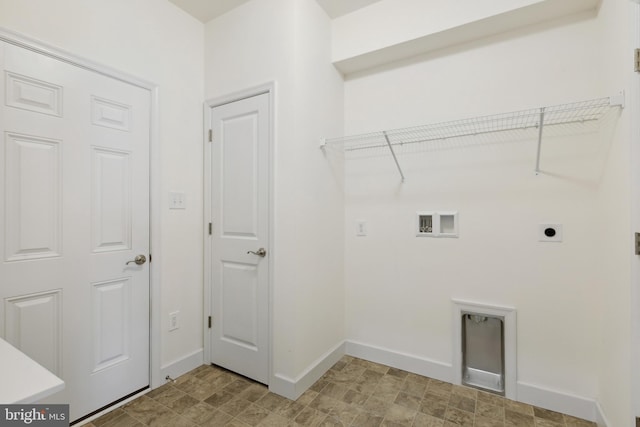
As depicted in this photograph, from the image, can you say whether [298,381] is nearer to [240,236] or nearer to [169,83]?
[240,236]

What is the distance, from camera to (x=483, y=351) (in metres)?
2.04

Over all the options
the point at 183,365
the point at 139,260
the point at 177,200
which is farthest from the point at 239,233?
the point at 183,365

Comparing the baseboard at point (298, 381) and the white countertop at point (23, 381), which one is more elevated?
the white countertop at point (23, 381)

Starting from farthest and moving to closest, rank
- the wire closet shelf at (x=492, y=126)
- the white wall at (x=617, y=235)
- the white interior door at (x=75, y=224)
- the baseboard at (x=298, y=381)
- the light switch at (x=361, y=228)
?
the light switch at (x=361, y=228) < the baseboard at (x=298, y=381) < the wire closet shelf at (x=492, y=126) < the white interior door at (x=75, y=224) < the white wall at (x=617, y=235)

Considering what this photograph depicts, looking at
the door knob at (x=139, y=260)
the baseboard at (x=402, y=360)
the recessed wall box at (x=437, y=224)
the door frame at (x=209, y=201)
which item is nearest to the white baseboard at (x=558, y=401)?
the baseboard at (x=402, y=360)

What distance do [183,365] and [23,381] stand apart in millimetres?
1559

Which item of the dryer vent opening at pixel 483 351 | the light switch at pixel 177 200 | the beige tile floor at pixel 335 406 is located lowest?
the beige tile floor at pixel 335 406

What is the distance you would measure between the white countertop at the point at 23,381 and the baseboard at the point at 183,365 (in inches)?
52.5

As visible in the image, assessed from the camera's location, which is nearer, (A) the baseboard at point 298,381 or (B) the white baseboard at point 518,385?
(B) the white baseboard at point 518,385

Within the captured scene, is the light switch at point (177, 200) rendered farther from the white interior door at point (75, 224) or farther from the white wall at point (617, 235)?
the white wall at point (617, 235)

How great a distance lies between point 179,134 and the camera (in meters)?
2.21

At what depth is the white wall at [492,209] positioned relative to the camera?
1.74 meters

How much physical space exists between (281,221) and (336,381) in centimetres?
120

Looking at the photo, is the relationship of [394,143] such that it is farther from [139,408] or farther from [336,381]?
[139,408]
